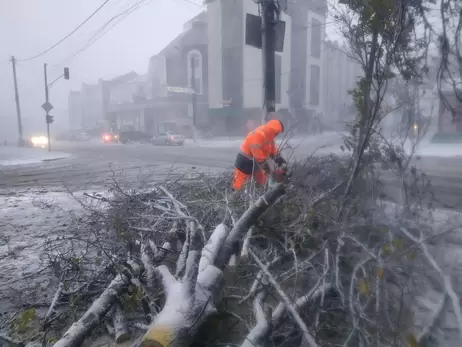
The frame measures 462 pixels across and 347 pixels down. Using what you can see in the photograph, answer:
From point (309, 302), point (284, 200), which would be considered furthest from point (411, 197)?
point (309, 302)

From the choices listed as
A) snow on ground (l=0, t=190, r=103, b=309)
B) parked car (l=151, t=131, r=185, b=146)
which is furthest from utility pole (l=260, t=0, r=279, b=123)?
parked car (l=151, t=131, r=185, b=146)

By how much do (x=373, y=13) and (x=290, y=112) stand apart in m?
30.1

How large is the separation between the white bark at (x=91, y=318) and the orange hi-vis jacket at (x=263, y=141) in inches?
97.7

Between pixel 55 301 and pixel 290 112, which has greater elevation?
pixel 290 112

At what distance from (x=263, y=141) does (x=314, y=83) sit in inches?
1379

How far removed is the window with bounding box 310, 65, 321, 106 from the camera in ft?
122

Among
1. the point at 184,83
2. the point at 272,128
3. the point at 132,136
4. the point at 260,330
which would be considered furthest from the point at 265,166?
the point at 184,83

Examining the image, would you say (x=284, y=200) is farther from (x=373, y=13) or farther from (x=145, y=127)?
(x=145, y=127)

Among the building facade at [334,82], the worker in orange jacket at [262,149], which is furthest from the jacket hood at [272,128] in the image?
the building facade at [334,82]

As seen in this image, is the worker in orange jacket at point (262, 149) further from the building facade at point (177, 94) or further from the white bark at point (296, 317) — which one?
the building facade at point (177, 94)

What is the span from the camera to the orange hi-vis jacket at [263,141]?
4.82 metres

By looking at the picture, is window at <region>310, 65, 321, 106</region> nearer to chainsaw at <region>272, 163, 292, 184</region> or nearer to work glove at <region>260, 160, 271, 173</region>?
work glove at <region>260, 160, 271, 173</region>

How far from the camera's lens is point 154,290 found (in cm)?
298

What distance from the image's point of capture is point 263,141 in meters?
4.82
